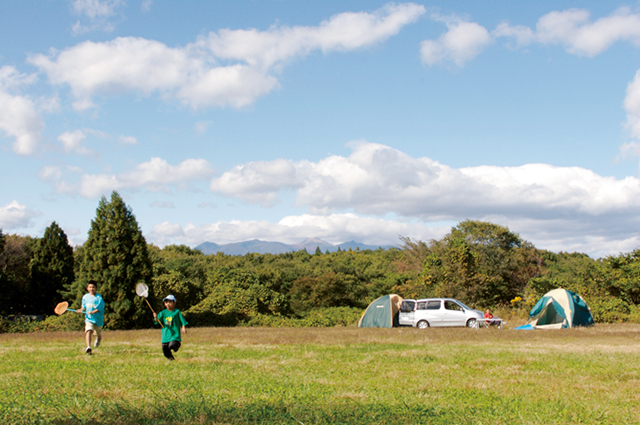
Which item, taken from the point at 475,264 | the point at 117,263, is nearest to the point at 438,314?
the point at 475,264

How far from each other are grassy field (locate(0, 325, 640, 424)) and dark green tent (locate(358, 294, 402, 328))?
1252 cm

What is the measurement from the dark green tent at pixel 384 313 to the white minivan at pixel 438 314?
533 millimetres

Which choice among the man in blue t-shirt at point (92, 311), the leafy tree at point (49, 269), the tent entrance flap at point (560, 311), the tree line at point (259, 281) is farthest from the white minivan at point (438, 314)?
the leafy tree at point (49, 269)

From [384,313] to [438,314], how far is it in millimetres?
2744

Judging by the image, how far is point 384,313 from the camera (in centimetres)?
2420

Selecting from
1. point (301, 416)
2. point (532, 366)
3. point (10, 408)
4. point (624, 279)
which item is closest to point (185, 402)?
point (301, 416)

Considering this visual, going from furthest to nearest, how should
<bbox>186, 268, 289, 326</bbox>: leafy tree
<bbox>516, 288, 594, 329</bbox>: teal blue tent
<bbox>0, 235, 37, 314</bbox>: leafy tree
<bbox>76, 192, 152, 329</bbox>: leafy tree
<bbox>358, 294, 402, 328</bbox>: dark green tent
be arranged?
<bbox>186, 268, 289, 326</bbox>: leafy tree < <bbox>0, 235, 37, 314</bbox>: leafy tree < <bbox>358, 294, 402, 328</bbox>: dark green tent < <bbox>76, 192, 152, 329</bbox>: leafy tree < <bbox>516, 288, 594, 329</bbox>: teal blue tent

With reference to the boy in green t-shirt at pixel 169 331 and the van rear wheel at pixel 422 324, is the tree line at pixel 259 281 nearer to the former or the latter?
the van rear wheel at pixel 422 324

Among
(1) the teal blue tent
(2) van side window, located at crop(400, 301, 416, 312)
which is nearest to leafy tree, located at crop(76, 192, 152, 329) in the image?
(2) van side window, located at crop(400, 301, 416, 312)

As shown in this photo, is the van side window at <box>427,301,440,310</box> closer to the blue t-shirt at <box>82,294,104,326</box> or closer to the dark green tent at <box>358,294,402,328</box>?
the dark green tent at <box>358,294,402,328</box>

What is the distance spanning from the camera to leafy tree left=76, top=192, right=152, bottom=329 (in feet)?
74.4

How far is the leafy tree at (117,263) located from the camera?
74.4 ft

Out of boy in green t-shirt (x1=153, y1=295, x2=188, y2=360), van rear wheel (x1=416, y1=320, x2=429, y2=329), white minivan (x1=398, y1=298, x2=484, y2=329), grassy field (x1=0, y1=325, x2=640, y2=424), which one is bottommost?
van rear wheel (x1=416, y1=320, x2=429, y2=329)

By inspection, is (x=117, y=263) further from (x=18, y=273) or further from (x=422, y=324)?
(x=422, y=324)
